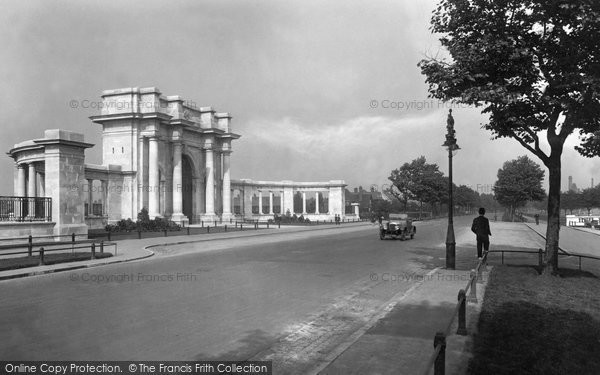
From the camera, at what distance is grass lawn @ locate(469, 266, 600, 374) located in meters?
5.69

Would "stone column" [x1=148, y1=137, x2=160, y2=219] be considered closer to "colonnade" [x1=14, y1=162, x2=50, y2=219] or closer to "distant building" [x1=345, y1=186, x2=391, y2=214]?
"colonnade" [x1=14, y1=162, x2=50, y2=219]

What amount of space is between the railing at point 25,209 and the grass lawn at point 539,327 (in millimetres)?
21083

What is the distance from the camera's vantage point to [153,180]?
4469cm

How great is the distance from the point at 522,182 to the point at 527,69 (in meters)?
57.4

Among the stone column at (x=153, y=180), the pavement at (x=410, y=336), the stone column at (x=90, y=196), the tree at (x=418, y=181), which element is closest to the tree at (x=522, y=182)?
the tree at (x=418, y=181)

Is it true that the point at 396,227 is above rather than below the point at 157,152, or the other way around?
below

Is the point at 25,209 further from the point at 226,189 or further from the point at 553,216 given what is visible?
the point at 226,189

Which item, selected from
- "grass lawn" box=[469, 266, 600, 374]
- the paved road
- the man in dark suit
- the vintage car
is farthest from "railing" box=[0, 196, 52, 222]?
"grass lawn" box=[469, 266, 600, 374]

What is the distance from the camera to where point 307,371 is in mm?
5672

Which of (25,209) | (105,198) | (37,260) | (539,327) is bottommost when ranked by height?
(539,327)

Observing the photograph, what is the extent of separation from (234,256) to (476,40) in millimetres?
12273

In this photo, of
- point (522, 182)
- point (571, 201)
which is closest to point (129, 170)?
point (522, 182)

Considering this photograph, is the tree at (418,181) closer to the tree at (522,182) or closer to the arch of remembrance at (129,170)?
the tree at (522,182)

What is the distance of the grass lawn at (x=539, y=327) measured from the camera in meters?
5.69
